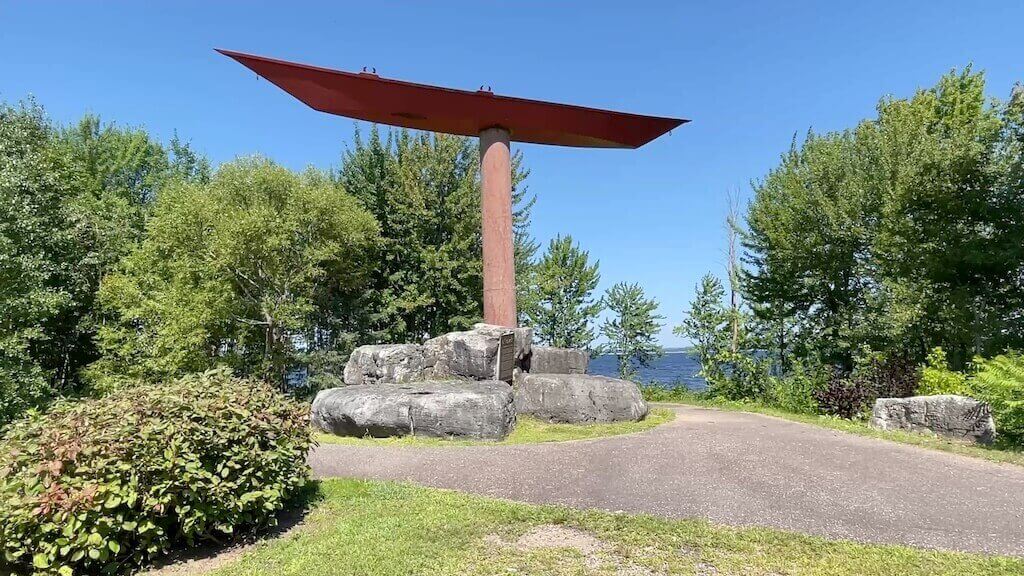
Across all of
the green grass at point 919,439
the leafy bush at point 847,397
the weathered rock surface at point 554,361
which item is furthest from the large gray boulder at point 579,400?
the leafy bush at point 847,397

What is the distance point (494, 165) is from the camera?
12.2 metres

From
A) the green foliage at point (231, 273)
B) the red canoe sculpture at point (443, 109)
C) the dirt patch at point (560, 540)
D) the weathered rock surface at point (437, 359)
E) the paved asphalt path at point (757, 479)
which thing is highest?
the red canoe sculpture at point (443, 109)

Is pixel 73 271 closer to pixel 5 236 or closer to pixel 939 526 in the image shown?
pixel 5 236

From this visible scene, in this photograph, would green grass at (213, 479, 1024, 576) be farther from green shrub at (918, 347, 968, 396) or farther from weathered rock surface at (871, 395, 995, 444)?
green shrub at (918, 347, 968, 396)

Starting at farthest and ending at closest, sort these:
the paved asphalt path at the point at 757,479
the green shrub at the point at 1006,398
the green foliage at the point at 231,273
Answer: the green foliage at the point at 231,273 → the green shrub at the point at 1006,398 → the paved asphalt path at the point at 757,479

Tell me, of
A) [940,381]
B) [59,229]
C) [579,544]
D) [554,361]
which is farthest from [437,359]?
[59,229]

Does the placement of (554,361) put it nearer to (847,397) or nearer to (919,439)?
(847,397)

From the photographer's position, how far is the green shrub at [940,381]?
31.3ft

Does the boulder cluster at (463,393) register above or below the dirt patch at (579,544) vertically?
above

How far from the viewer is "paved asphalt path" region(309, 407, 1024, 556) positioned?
14.5 ft

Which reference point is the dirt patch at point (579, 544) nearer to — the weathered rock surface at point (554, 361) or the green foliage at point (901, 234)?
the weathered rock surface at point (554, 361)

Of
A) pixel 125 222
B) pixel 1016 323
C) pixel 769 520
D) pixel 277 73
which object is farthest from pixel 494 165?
pixel 125 222

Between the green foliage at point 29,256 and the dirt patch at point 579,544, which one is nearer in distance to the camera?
the dirt patch at point 579,544

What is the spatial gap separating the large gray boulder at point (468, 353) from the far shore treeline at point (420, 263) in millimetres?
6110
